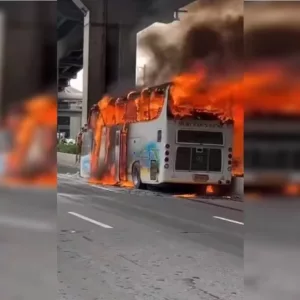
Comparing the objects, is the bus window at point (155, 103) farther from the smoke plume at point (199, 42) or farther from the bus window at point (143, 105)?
the smoke plume at point (199, 42)

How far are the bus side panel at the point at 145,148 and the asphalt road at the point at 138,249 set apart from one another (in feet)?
1.11

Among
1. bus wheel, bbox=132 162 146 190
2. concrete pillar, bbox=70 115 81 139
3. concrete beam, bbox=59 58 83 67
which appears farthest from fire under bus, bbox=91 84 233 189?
concrete beam, bbox=59 58 83 67

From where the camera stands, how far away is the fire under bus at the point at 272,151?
1959mm

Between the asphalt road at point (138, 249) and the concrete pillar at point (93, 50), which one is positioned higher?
the concrete pillar at point (93, 50)

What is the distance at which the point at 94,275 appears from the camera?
260 cm

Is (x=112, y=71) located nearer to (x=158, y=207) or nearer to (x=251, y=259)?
(x=158, y=207)

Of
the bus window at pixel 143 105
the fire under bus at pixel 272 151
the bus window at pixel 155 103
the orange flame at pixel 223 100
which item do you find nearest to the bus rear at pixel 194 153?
the orange flame at pixel 223 100

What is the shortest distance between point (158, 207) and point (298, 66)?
68.5 inches

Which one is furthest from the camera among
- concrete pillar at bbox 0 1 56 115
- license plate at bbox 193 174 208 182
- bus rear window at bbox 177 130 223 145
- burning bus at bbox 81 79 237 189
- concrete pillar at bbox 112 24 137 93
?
license plate at bbox 193 174 208 182

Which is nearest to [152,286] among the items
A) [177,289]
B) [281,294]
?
[177,289]

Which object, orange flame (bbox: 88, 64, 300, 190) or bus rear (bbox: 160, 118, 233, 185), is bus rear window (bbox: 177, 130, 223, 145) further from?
orange flame (bbox: 88, 64, 300, 190)

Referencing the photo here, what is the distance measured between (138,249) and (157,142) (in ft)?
4.98

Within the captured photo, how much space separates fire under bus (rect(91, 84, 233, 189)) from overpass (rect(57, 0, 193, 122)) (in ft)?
0.78

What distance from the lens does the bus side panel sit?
145 inches
